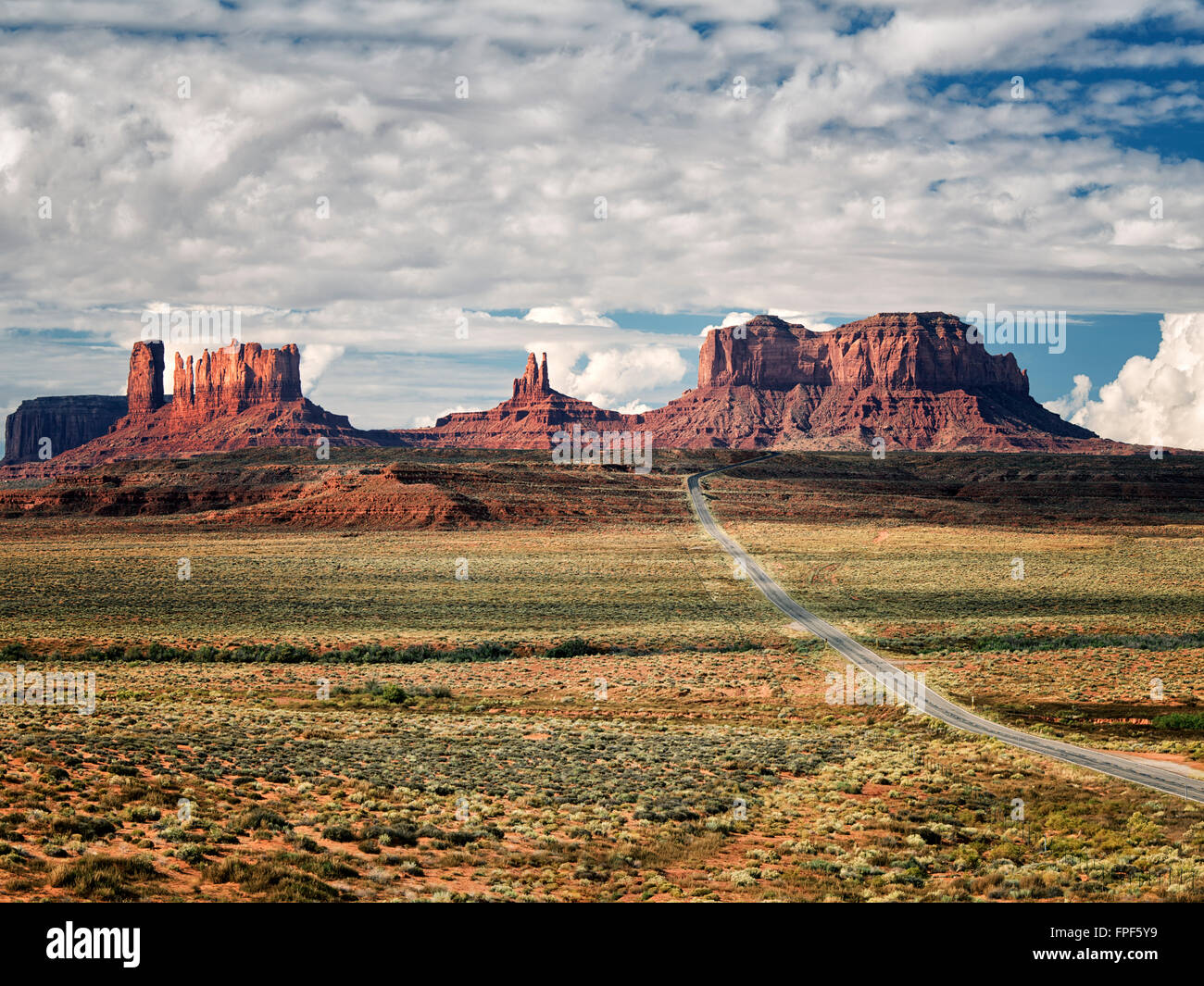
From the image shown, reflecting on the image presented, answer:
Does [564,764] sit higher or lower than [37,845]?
lower

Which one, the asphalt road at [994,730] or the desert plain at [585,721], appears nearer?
the desert plain at [585,721]

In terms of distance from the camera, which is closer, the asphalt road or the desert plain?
the desert plain

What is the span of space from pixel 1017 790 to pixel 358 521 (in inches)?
3637

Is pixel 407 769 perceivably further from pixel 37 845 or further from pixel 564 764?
pixel 37 845

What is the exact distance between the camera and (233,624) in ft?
156

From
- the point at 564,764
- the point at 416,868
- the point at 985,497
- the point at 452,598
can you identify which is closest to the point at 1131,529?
the point at 985,497

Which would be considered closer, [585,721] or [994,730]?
[994,730]

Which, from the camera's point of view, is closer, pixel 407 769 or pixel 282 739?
pixel 407 769
